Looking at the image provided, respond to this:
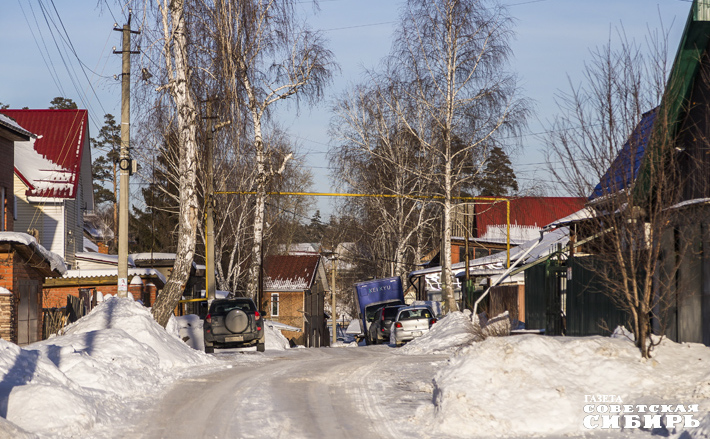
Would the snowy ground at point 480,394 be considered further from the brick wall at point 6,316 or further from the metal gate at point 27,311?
the metal gate at point 27,311

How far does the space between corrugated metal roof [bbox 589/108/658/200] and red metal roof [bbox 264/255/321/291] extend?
50297 millimetres

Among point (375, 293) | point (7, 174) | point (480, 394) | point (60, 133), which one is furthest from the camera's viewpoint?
point (375, 293)

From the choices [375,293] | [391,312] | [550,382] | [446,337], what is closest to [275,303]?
[375,293]

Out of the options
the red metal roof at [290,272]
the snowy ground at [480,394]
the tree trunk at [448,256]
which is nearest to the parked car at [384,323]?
the tree trunk at [448,256]

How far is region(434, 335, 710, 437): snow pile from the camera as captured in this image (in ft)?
31.6

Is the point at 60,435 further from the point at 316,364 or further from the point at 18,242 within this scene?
the point at 18,242

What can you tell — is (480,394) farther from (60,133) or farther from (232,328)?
(60,133)

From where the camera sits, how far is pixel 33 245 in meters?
20.5

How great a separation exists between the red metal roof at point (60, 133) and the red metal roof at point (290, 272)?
86.7 ft

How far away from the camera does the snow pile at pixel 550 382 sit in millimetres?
9641

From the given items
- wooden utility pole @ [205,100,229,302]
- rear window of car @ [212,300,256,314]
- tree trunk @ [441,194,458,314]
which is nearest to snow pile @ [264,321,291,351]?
rear window of car @ [212,300,256,314]

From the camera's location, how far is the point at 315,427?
9.87m

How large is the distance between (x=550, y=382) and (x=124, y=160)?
554 inches

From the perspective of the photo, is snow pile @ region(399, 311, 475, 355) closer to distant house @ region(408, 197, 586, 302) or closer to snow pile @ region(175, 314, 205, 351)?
snow pile @ region(175, 314, 205, 351)
